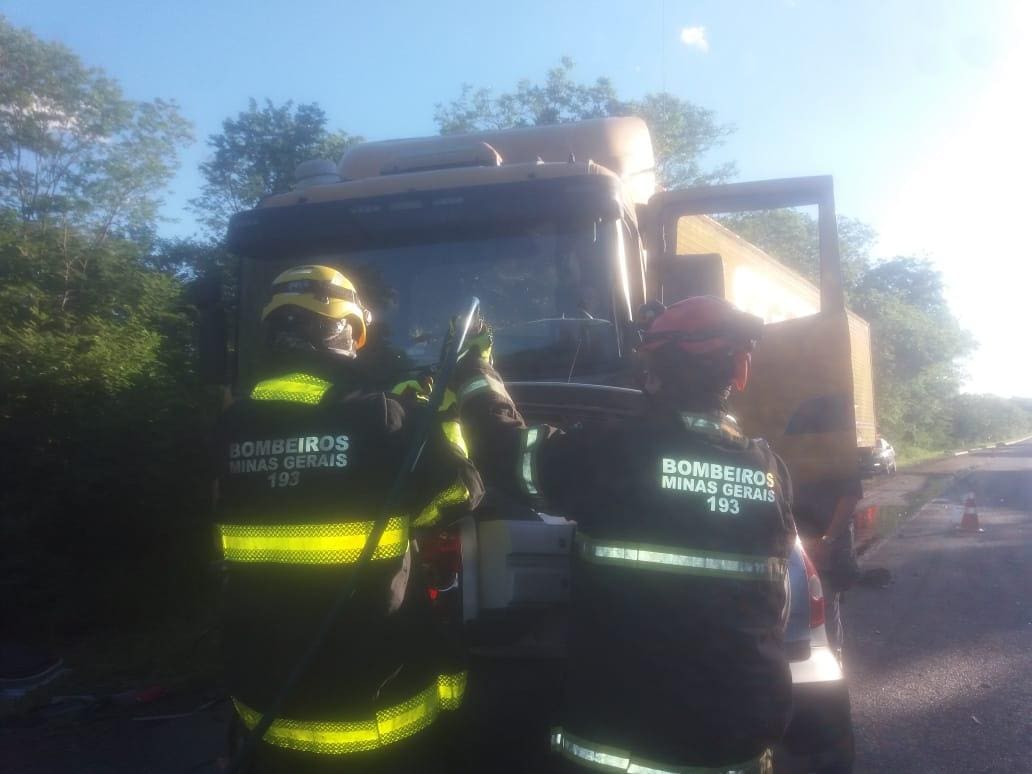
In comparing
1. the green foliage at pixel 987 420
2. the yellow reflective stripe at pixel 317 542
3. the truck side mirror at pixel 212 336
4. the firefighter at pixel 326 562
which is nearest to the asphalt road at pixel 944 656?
the firefighter at pixel 326 562

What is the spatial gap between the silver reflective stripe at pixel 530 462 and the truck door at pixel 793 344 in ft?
10.2

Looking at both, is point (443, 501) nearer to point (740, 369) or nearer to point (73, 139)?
point (740, 369)

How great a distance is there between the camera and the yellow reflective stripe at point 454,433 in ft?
7.48

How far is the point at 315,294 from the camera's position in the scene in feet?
7.74

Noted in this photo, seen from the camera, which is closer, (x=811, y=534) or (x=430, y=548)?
(x=430, y=548)

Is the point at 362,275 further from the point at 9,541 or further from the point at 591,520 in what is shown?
the point at 9,541

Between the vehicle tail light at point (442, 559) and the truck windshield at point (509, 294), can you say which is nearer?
the vehicle tail light at point (442, 559)

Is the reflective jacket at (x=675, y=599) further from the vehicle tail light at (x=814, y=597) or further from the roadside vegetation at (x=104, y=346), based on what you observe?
the roadside vegetation at (x=104, y=346)

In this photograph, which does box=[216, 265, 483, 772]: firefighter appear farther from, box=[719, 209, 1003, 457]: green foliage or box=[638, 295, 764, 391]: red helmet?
box=[719, 209, 1003, 457]: green foliage

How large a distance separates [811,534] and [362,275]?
3.17 meters

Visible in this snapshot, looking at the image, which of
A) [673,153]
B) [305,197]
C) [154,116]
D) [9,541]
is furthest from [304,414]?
[673,153]

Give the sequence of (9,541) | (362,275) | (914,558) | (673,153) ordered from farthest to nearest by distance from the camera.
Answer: (673,153) < (914,558) < (9,541) < (362,275)

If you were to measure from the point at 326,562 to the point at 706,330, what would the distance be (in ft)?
3.63

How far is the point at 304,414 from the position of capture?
2.18 metres
